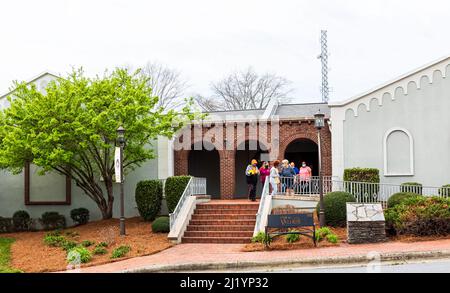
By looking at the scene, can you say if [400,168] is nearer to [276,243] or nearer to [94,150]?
[276,243]

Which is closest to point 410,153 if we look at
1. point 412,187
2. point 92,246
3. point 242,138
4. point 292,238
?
point 412,187

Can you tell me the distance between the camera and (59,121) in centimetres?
2078

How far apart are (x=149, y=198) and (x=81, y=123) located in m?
3.77

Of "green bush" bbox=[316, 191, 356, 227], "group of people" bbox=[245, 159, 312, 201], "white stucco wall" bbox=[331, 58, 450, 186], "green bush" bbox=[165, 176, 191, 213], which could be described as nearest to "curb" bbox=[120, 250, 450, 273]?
"green bush" bbox=[316, 191, 356, 227]

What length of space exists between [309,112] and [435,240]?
12.5 meters

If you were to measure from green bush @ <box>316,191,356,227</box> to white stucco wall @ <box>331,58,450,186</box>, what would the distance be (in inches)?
167

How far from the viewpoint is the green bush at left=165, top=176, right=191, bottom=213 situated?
826 inches

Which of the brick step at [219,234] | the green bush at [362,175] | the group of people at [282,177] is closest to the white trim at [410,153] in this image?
the green bush at [362,175]

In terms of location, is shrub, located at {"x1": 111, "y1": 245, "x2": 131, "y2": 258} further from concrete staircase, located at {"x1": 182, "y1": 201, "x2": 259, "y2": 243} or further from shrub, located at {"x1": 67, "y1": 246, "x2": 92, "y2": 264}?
concrete staircase, located at {"x1": 182, "y1": 201, "x2": 259, "y2": 243}

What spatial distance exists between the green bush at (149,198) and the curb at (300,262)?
887 cm

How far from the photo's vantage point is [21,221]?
24.1m

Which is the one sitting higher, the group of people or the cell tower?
the cell tower

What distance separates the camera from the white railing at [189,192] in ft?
63.0

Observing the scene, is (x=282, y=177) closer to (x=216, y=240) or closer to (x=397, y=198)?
→ (x=216, y=240)
